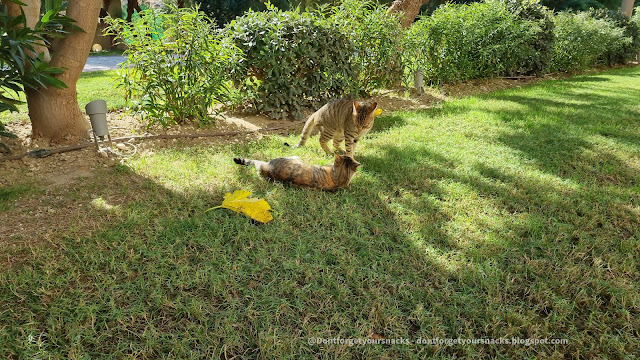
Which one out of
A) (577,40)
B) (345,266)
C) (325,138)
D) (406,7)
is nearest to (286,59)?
(325,138)

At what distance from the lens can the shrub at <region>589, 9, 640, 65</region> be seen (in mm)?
15125

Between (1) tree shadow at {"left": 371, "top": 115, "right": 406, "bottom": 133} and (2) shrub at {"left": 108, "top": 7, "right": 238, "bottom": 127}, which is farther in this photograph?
(1) tree shadow at {"left": 371, "top": 115, "right": 406, "bottom": 133}

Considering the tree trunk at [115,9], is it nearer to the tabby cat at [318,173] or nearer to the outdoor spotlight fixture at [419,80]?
the outdoor spotlight fixture at [419,80]

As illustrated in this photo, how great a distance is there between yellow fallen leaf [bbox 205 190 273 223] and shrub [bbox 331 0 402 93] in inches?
174

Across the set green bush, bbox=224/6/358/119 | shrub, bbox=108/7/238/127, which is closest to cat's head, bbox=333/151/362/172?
shrub, bbox=108/7/238/127

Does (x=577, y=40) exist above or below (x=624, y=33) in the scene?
below

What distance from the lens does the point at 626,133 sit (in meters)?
5.11

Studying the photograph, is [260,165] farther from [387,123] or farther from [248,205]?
[387,123]

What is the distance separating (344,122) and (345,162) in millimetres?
886

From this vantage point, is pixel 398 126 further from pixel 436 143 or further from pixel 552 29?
pixel 552 29

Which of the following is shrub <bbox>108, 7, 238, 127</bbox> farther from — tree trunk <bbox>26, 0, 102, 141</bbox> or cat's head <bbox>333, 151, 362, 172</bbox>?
cat's head <bbox>333, 151, 362, 172</bbox>

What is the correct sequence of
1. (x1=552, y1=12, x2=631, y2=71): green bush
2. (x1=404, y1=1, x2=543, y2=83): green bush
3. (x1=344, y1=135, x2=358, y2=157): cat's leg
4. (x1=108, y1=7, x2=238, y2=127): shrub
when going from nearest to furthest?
(x1=344, y1=135, x2=358, y2=157): cat's leg
(x1=108, y1=7, x2=238, y2=127): shrub
(x1=404, y1=1, x2=543, y2=83): green bush
(x1=552, y1=12, x2=631, y2=71): green bush

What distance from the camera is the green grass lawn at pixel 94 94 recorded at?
16.9ft

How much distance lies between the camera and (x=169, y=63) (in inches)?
180
